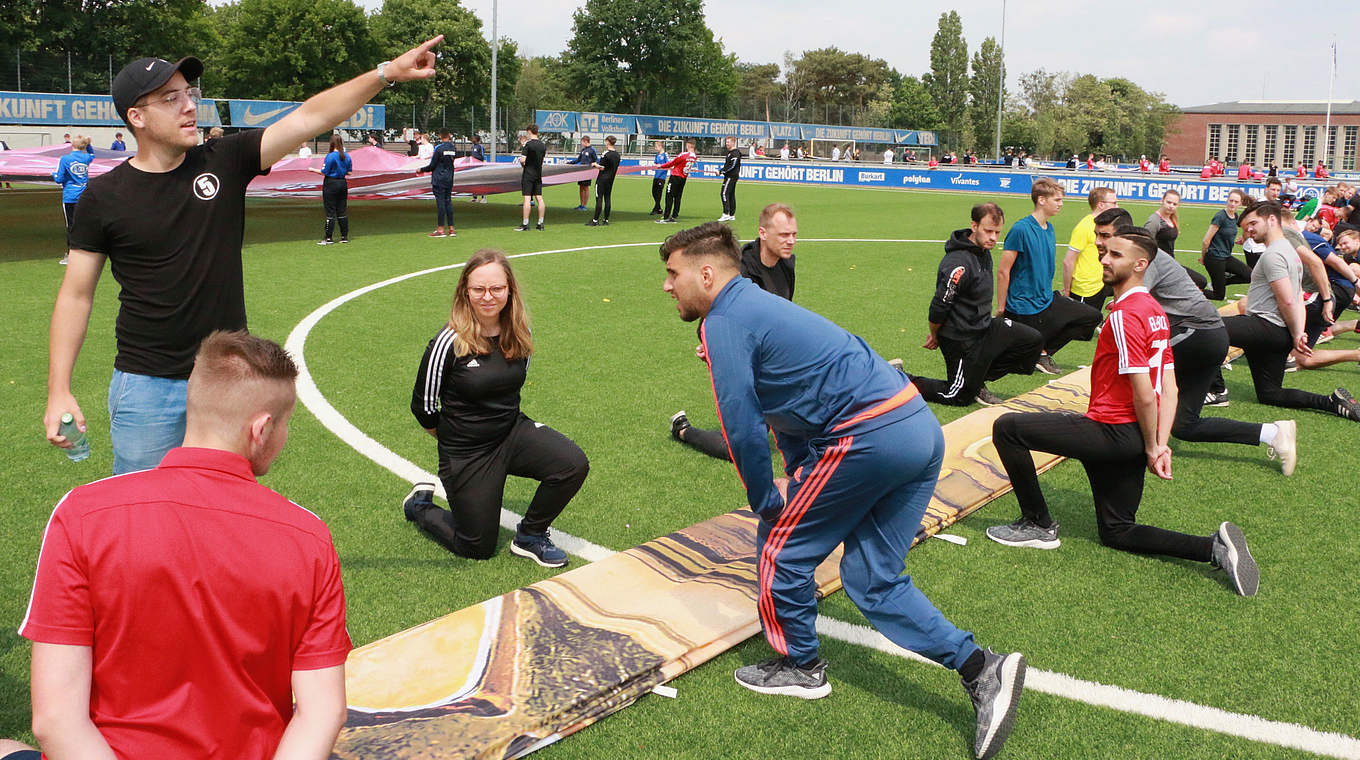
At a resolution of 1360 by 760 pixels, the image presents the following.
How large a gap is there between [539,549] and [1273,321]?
21.6 ft

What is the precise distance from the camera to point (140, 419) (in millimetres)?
3842

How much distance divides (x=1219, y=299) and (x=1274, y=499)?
9484 millimetres

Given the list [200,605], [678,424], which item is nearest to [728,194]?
[678,424]

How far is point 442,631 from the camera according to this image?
14.4ft

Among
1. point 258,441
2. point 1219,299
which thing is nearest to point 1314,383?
point 1219,299

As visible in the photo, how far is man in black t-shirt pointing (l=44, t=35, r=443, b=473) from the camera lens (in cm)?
368

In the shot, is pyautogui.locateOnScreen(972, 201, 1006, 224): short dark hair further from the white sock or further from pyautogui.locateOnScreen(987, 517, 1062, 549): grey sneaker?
pyautogui.locateOnScreen(987, 517, 1062, 549): grey sneaker

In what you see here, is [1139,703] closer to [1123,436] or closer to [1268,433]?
[1123,436]

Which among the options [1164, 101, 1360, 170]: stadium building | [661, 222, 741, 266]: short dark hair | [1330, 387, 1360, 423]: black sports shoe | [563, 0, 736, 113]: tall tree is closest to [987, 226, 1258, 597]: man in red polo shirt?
[661, 222, 741, 266]: short dark hair

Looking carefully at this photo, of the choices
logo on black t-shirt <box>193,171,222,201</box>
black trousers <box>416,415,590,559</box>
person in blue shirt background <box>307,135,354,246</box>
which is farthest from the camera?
person in blue shirt background <box>307,135,354,246</box>

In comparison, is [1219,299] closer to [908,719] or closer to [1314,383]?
[1314,383]

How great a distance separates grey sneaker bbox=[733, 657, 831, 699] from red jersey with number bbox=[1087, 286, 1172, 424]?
2295 millimetres

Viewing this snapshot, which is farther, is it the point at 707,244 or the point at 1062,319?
the point at 1062,319

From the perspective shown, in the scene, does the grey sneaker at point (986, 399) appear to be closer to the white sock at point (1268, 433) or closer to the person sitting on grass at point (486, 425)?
the white sock at point (1268, 433)
